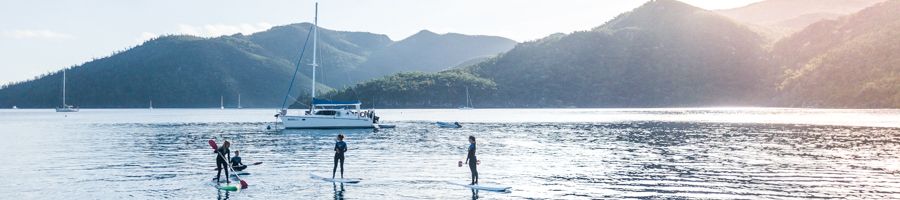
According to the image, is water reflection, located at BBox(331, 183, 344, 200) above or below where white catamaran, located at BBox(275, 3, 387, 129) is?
below

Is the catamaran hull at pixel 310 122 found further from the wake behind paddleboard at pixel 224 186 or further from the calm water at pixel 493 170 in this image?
the wake behind paddleboard at pixel 224 186

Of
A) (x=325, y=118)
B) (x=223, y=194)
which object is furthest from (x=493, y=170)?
(x=325, y=118)

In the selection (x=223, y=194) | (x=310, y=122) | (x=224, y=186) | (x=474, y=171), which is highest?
(x=310, y=122)

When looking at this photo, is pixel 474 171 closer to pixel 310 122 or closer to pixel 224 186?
pixel 224 186

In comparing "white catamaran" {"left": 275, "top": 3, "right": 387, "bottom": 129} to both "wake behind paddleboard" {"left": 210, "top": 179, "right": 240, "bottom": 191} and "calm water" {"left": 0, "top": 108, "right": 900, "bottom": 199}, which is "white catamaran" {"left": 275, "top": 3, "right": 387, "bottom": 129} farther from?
"wake behind paddleboard" {"left": 210, "top": 179, "right": 240, "bottom": 191}

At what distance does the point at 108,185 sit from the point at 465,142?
41384mm

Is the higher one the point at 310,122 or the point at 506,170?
the point at 310,122

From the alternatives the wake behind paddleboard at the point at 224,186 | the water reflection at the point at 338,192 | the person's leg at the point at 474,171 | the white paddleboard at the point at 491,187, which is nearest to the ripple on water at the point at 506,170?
the water reflection at the point at 338,192

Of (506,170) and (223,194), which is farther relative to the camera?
(506,170)

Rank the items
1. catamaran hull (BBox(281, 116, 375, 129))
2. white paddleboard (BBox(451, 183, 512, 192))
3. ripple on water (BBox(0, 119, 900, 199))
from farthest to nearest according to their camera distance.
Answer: catamaran hull (BBox(281, 116, 375, 129)) → white paddleboard (BBox(451, 183, 512, 192)) → ripple on water (BBox(0, 119, 900, 199))

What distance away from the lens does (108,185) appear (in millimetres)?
35688

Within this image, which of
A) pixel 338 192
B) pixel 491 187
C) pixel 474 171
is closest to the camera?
pixel 338 192

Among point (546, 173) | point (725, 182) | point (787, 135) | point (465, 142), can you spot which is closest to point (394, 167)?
point (546, 173)

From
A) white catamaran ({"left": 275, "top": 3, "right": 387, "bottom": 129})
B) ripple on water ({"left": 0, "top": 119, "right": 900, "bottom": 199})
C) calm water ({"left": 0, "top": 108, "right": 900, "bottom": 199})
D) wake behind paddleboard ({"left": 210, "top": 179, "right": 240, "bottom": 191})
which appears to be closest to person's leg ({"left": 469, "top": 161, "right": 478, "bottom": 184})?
ripple on water ({"left": 0, "top": 119, "right": 900, "bottom": 199})
